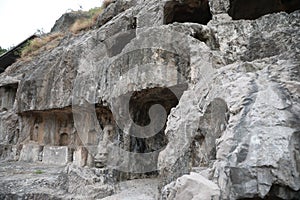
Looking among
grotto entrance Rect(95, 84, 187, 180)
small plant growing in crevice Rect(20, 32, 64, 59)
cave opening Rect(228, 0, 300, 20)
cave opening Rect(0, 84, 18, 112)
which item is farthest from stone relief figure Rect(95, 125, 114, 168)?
small plant growing in crevice Rect(20, 32, 64, 59)

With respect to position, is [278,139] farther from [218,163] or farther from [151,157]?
[151,157]

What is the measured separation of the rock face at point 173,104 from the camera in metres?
2.38

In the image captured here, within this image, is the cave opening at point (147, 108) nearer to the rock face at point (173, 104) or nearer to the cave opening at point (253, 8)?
the rock face at point (173, 104)

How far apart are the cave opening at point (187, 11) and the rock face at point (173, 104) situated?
0.14 ft

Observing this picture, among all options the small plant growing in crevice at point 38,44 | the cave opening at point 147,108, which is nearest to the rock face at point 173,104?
the cave opening at point 147,108

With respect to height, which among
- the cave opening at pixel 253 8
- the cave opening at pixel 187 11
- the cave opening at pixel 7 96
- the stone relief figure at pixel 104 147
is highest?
the cave opening at pixel 253 8

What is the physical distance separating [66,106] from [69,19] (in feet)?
31.5

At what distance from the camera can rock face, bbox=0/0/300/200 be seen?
7.80 feet

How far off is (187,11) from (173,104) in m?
3.89

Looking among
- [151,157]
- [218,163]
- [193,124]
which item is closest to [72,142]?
[151,157]

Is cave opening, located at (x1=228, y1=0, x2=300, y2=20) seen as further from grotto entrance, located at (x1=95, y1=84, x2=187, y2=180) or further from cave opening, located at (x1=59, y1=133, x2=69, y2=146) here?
cave opening, located at (x1=59, y1=133, x2=69, y2=146)

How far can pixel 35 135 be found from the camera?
37.6 ft

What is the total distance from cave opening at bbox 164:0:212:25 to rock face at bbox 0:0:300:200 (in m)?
0.04

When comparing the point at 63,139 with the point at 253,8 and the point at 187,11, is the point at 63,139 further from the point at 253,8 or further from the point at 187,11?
the point at 253,8
